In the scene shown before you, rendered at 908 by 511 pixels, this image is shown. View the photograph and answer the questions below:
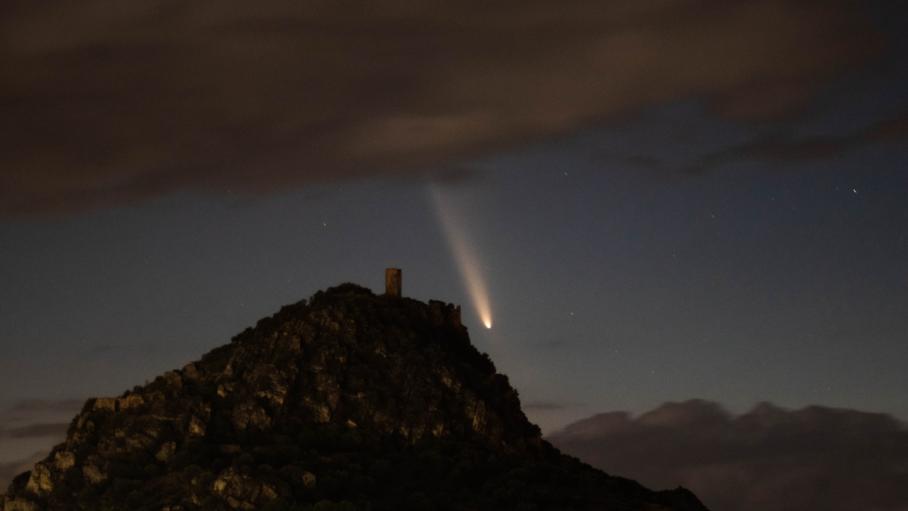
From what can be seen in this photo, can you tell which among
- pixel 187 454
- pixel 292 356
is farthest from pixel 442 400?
pixel 187 454

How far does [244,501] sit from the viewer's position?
568 ft

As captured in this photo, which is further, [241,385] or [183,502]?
[241,385]

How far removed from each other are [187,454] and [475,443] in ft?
113

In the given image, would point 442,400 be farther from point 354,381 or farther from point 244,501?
point 244,501

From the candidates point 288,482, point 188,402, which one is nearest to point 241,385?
point 188,402

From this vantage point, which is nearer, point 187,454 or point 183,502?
point 183,502

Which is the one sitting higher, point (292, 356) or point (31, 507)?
point (292, 356)

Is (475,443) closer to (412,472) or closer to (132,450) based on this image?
(412,472)

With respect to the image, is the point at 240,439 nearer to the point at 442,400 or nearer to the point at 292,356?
A: the point at 292,356

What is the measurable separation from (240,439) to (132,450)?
12.3 m

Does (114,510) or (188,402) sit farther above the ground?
(188,402)

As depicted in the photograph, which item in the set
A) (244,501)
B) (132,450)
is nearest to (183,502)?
(244,501)

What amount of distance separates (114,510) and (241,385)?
2545 cm

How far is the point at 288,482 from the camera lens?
589 feet
